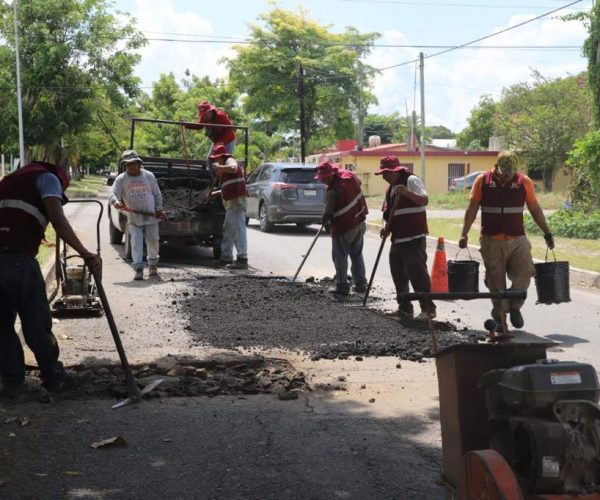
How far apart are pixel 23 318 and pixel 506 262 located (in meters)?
4.63

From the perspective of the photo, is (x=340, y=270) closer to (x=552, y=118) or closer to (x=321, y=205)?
(x=321, y=205)

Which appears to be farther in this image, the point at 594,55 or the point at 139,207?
the point at 594,55

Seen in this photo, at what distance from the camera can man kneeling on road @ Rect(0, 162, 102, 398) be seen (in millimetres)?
5656

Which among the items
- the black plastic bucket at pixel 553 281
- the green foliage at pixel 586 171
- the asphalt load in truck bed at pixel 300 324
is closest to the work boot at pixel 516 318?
the black plastic bucket at pixel 553 281

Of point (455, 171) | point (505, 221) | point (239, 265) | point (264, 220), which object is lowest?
point (239, 265)

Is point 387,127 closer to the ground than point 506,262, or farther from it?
farther from it

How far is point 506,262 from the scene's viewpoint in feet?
26.9

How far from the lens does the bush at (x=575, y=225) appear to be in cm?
1816

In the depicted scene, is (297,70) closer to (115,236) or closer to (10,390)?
(115,236)

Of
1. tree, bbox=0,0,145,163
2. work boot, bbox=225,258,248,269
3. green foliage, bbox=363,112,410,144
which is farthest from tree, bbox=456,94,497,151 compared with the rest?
work boot, bbox=225,258,248,269

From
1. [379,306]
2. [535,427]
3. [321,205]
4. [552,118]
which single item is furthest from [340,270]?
[552,118]

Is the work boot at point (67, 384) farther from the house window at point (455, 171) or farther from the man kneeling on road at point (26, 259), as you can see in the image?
the house window at point (455, 171)

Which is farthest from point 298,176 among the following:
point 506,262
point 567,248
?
point 506,262

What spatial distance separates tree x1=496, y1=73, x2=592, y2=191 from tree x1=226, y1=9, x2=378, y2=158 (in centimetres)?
936
